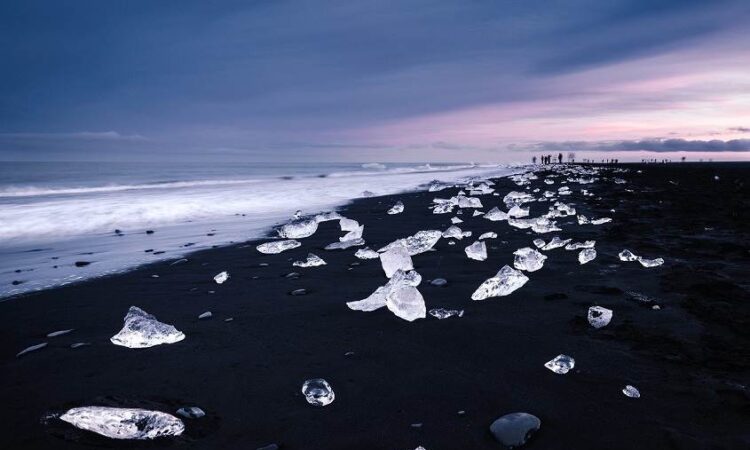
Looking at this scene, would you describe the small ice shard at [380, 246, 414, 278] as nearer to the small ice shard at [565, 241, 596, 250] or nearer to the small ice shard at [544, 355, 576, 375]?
the small ice shard at [544, 355, 576, 375]

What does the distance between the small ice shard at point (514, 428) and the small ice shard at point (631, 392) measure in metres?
0.52

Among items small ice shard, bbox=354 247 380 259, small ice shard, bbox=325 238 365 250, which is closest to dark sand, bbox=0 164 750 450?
small ice shard, bbox=354 247 380 259

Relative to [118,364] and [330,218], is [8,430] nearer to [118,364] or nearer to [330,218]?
[118,364]

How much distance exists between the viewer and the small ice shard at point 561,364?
2.14 meters

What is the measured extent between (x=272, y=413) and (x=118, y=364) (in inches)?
44.6

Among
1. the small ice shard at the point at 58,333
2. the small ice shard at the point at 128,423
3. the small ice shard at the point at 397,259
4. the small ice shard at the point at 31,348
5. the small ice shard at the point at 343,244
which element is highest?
the small ice shard at the point at 397,259

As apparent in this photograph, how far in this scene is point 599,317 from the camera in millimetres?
2713

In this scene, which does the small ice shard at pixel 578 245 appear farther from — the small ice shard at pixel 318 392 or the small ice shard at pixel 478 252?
the small ice shard at pixel 318 392

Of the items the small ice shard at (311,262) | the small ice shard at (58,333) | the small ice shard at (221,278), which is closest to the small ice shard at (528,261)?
the small ice shard at (311,262)

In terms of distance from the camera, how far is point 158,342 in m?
2.61

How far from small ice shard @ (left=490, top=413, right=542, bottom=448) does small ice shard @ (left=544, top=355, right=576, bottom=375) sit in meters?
0.49

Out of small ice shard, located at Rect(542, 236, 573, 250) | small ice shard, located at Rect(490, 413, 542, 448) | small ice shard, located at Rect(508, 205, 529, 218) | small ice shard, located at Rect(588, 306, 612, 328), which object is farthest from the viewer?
small ice shard, located at Rect(508, 205, 529, 218)

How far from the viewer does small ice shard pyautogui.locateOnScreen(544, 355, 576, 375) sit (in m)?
2.14

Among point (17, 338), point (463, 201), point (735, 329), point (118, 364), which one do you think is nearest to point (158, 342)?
point (118, 364)
